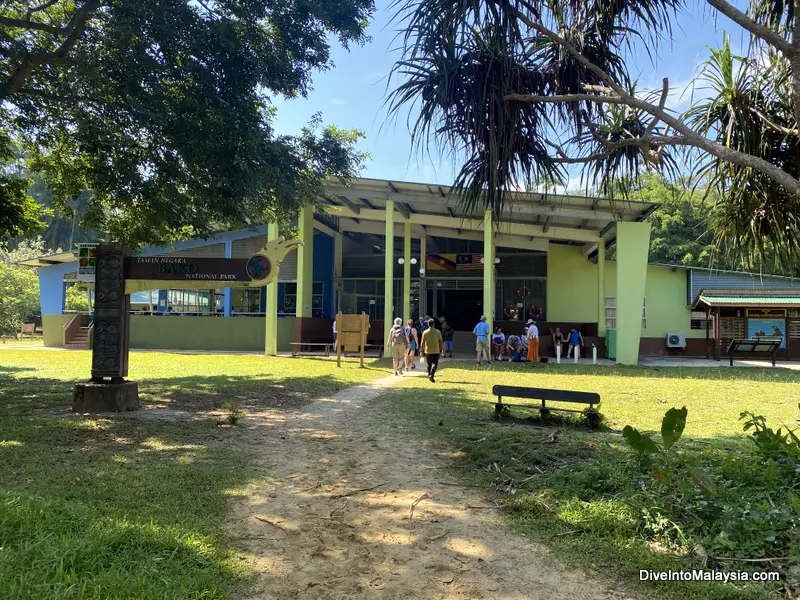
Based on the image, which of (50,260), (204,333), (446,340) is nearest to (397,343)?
(446,340)

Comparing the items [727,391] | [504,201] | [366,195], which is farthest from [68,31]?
[727,391]

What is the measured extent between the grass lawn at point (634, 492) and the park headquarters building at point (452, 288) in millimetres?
10564

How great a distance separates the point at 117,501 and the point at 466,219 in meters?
15.4

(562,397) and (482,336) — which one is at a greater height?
(482,336)

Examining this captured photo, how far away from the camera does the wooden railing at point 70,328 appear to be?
23.0 meters

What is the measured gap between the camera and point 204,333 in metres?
21.8

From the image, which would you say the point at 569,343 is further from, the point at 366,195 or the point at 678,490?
the point at 678,490

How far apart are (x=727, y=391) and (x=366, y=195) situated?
12.2 meters

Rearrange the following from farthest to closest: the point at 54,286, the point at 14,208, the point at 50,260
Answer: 1. the point at 54,286
2. the point at 50,260
3. the point at 14,208

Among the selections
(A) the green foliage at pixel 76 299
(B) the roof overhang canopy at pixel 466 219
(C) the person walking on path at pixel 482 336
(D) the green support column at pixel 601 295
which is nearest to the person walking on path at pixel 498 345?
(C) the person walking on path at pixel 482 336

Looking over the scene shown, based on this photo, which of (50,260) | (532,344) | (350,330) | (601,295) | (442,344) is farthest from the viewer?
(50,260)

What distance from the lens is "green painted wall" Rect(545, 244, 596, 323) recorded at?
23.7 m

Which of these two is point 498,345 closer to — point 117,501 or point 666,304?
point 666,304

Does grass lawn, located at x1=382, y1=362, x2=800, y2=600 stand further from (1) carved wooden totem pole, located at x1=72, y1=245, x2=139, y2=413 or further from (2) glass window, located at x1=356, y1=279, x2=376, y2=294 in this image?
(2) glass window, located at x1=356, y1=279, x2=376, y2=294
